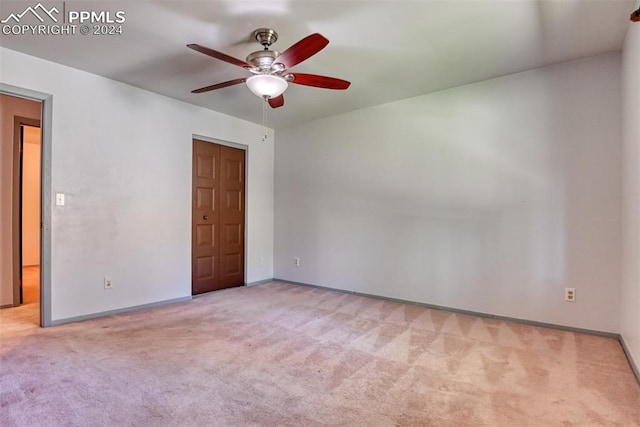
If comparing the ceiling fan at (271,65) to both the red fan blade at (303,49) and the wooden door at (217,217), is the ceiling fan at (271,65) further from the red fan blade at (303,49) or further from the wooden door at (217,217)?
the wooden door at (217,217)

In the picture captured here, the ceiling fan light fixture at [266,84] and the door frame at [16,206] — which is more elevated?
the ceiling fan light fixture at [266,84]

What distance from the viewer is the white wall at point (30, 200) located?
5.54m

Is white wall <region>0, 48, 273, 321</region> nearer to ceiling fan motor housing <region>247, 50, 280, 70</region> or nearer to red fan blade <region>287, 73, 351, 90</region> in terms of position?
ceiling fan motor housing <region>247, 50, 280, 70</region>

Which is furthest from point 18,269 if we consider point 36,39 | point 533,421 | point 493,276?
point 493,276

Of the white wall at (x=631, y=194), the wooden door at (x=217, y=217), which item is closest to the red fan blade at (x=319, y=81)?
the white wall at (x=631, y=194)

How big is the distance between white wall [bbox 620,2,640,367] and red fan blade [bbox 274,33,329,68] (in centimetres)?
209

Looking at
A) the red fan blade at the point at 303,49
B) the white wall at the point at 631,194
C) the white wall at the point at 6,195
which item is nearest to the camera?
the red fan blade at the point at 303,49

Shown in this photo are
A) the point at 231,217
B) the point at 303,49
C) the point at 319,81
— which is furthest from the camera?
the point at 231,217

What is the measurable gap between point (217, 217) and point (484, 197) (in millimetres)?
3382

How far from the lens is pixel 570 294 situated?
287cm

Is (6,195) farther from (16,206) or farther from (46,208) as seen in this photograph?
(46,208)

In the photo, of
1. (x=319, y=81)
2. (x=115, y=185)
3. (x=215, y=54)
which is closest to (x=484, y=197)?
(x=319, y=81)

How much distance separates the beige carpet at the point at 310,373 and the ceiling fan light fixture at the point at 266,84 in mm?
1953

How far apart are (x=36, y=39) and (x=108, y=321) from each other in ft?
8.32
